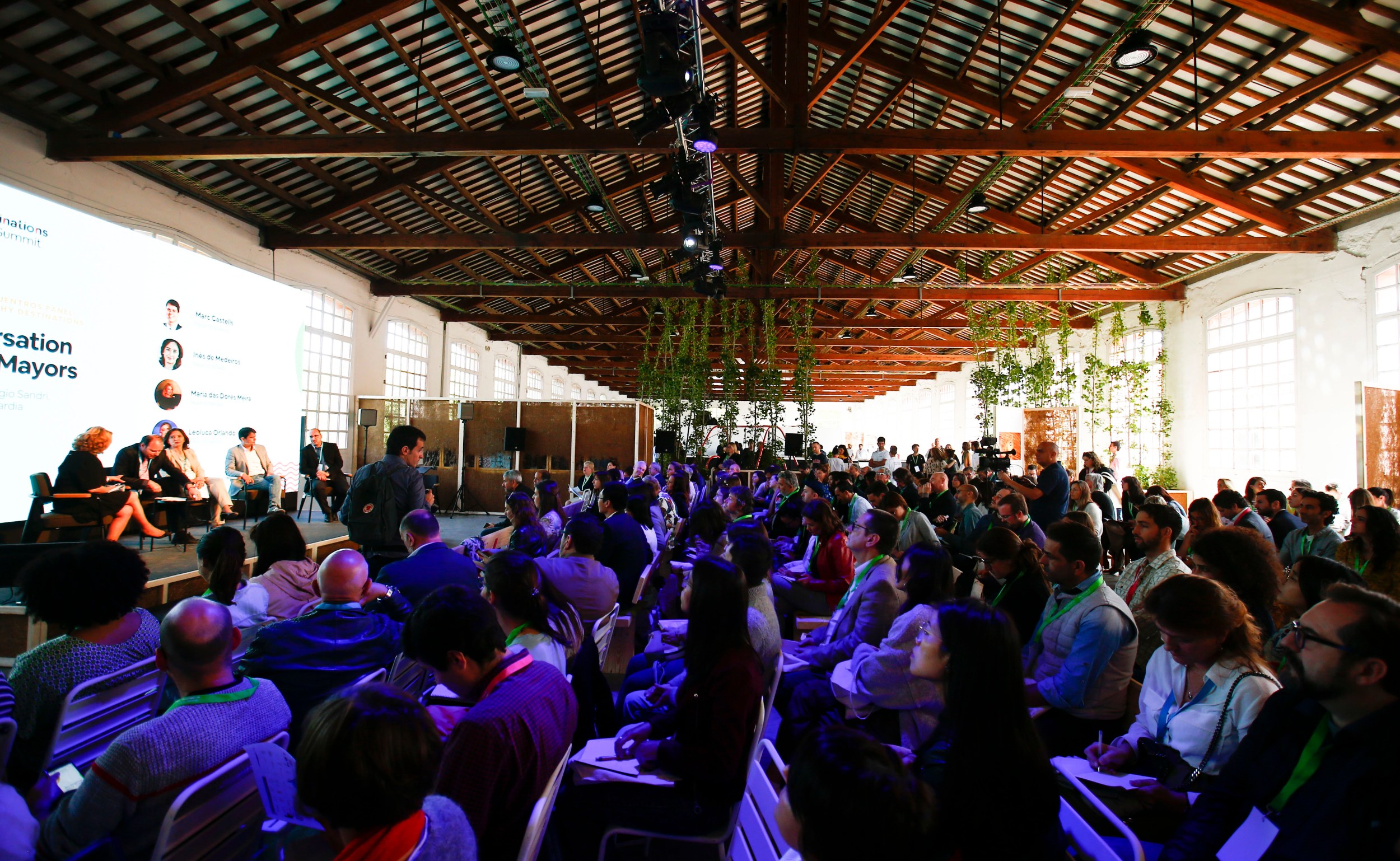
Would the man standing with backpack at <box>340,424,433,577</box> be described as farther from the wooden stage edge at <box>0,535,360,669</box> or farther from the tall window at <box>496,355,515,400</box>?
the tall window at <box>496,355,515,400</box>

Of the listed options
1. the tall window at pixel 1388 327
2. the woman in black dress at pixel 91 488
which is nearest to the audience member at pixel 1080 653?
the woman in black dress at pixel 91 488

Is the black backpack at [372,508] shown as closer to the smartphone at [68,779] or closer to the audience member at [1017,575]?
the smartphone at [68,779]

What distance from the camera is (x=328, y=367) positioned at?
1127 centimetres

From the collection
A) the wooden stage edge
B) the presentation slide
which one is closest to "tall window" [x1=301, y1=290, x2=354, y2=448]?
the presentation slide

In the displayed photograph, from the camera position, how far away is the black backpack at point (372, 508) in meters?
4.39

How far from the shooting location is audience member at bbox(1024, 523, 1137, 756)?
7.53 ft

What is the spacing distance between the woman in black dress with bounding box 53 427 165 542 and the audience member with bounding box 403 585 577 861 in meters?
5.45

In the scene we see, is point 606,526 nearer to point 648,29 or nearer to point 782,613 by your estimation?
point 782,613

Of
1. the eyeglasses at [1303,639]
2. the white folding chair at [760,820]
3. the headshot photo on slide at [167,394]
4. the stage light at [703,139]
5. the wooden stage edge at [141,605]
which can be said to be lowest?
the wooden stage edge at [141,605]

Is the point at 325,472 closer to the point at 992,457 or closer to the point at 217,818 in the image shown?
the point at 217,818

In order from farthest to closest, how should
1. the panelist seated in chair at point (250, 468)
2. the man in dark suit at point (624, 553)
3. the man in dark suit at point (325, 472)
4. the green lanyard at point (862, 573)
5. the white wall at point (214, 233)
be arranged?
the man in dark suit at point (325, 472) → the panelist seated in chair at point (250, 468) → the white wall at point (214, 233) → the man in dark suit at point (624, 553) → the green lanyard at point (862, 573)

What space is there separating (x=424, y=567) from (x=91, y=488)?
4613mm

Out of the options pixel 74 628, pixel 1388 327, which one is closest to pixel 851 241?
pixel 1388 327

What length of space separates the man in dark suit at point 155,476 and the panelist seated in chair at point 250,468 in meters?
0.83
